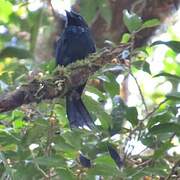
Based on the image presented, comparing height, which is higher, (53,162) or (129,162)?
(53,162)

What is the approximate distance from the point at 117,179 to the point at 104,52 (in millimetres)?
572

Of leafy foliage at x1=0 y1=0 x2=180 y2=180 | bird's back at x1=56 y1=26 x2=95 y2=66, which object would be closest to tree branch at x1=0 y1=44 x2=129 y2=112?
leafy foliage at x1=0 y1=0 x2=180 y2=180

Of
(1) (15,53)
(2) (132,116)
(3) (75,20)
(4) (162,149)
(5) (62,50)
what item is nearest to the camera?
(1) (15,53)

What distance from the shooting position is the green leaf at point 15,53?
665 mm

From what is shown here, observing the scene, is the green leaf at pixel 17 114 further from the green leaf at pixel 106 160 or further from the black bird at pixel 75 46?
the green leaf at pixel 106 160

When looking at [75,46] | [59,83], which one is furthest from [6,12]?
[59,83]

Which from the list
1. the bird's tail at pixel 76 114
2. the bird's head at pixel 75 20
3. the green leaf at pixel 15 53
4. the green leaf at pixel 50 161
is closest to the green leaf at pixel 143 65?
the bird's tail at pixel 76 114

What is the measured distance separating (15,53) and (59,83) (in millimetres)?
1231

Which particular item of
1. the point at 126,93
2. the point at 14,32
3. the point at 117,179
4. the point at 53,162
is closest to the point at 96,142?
the point at 117,179

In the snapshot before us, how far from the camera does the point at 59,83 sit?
1901 mm

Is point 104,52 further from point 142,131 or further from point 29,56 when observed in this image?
point 29,56

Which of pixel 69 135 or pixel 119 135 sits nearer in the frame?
pixel 69 135

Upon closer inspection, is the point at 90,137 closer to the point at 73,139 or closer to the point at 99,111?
the point at 99,111

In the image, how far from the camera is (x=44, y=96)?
6.03 ft
